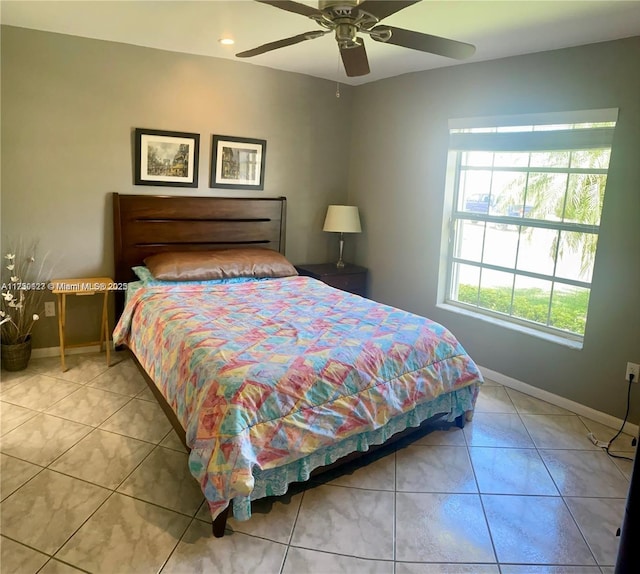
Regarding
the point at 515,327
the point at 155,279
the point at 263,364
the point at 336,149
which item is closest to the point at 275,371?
the point at 263,364

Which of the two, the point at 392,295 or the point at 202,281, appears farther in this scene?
the point at 392,295

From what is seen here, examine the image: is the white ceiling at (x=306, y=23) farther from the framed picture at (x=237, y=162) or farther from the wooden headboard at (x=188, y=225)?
the wooden headboard at (x=188, y=225)

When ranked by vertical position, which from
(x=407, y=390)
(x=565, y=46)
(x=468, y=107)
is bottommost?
(x=407, y=390)

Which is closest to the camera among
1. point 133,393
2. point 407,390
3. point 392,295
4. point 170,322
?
point 407,390

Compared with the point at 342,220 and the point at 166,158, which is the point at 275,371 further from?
the point at 342,220

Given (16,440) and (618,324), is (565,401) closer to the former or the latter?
(618,324)

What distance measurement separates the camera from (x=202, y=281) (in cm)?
367

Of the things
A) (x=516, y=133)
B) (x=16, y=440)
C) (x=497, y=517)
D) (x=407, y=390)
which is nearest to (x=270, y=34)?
(x=516, y=133)

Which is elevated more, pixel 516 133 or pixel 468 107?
pixel 468 107

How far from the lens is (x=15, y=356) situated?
133 inches

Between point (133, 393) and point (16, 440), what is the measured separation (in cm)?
74

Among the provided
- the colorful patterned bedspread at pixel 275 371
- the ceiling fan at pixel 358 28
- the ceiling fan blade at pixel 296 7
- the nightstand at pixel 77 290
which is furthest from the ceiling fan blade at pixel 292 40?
the nightstand at pixel 77 290

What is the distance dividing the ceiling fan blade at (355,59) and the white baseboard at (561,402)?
2.38 m

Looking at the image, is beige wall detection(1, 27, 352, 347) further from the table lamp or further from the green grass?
the green grass
